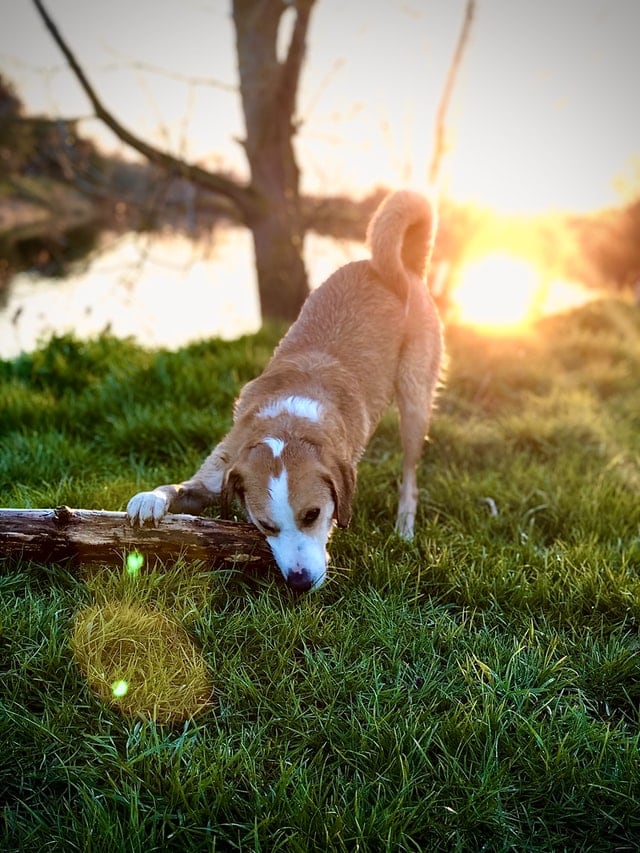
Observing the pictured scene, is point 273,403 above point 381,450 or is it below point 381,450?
above

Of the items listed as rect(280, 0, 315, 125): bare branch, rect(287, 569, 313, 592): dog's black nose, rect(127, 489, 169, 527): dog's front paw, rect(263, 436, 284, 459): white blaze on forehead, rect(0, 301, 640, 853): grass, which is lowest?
rect(0, 301, 640, 853): grass

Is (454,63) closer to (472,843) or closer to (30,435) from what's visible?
(30,435)

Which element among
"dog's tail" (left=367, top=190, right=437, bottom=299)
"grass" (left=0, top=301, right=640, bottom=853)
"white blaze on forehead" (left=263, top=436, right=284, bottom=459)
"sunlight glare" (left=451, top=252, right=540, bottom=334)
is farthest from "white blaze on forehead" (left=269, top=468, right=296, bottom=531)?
"sunlight glare" (left=451, top=252, right=540, bottom=334)

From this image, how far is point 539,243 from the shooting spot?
13.8 m

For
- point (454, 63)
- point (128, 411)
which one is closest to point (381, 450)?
point (128, 411)

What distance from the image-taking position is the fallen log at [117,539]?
3010 millimetres

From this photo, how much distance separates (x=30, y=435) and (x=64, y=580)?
2021mm

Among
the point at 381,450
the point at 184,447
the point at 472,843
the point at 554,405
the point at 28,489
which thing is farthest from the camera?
the point at 554,405

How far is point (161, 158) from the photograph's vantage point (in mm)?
6758

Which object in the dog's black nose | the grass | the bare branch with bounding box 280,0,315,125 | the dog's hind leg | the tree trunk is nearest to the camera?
the grass

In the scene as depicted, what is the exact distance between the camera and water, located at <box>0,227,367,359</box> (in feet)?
23.2

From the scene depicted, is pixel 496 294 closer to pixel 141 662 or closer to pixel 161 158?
pixel 161 158

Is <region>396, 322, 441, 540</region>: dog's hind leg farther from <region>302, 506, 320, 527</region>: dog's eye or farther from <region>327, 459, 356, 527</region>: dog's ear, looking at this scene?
<region>302, 506, 320, 527</region>: dog's eye

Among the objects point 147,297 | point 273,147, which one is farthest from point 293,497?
point 147,297
